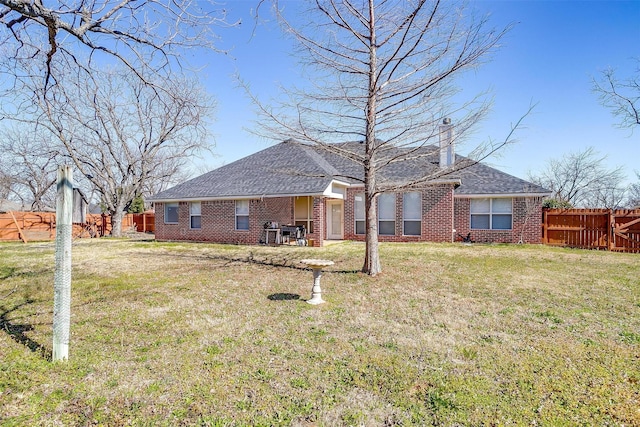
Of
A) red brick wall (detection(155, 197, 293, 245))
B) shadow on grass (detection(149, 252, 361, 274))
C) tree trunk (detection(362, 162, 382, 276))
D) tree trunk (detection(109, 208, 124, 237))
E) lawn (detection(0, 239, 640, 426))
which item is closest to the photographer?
lawn (detection(0, 239, 640, 426))

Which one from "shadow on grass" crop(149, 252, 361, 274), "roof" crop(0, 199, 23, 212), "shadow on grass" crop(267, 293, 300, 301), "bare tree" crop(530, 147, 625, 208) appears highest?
"bare tree" crop(530, 147, 625, 208)

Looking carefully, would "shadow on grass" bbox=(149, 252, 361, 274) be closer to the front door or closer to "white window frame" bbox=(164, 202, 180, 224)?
the front door

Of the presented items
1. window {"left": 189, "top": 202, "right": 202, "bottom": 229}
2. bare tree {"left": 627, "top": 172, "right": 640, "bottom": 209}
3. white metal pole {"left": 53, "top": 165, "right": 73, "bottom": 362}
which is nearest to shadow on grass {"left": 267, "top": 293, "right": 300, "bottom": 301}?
white metal pole {"left": 53, "top": 165, "right": 73, "bottom": 362}

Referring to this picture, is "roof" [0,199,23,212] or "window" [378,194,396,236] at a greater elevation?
"roof" [0,199,23,212]

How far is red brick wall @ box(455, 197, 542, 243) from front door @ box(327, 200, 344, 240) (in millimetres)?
5703

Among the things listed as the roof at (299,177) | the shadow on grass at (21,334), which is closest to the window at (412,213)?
the roof at (299,177)

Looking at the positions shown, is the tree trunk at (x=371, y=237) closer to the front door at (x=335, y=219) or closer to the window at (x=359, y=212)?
the window at (x=359, y=212)

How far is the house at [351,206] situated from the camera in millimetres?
15727

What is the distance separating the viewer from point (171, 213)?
1953 centimetres

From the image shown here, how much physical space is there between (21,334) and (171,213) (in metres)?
15.5

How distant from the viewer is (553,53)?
11.9 metres

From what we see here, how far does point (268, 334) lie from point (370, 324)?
1522 mm

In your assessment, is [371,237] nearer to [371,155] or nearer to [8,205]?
[371,155]

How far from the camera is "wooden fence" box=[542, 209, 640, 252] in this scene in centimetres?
1400
